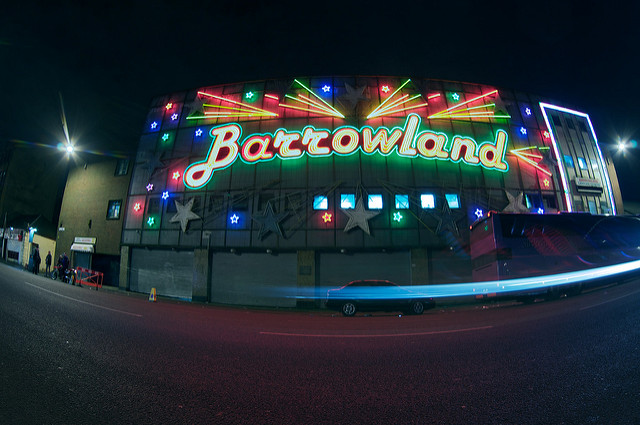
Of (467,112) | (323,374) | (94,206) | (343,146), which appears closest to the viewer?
(323,374)

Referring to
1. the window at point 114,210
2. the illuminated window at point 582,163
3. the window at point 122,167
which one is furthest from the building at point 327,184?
the window at point 122,167

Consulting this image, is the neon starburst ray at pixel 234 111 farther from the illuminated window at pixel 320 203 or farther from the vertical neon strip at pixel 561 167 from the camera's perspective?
the vertical neon strip at pixel 561 167

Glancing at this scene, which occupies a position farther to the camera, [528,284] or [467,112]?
[467,112]

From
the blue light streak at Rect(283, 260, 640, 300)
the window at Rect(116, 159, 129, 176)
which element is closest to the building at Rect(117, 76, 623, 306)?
the window at Rect(116, 159, 129, 176)

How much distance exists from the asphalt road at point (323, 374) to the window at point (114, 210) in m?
16.8

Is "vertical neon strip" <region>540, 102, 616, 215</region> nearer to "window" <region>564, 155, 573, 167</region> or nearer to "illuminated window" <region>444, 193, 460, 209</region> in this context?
"window" <region>564, 155, 573, 167</region>

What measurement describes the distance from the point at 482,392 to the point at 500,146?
Answer: 2050cm

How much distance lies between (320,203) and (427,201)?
7.45m

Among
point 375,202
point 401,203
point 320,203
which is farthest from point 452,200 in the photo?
point 320,203

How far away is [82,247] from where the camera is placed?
71.1 feet

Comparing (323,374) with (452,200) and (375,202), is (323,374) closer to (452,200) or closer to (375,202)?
(375,202)

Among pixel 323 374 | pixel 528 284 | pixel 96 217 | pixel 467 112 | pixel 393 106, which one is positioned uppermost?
pixel 393 106

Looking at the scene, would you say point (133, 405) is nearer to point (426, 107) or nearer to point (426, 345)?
point (426, 345)

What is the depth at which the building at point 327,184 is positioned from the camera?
16484mm
